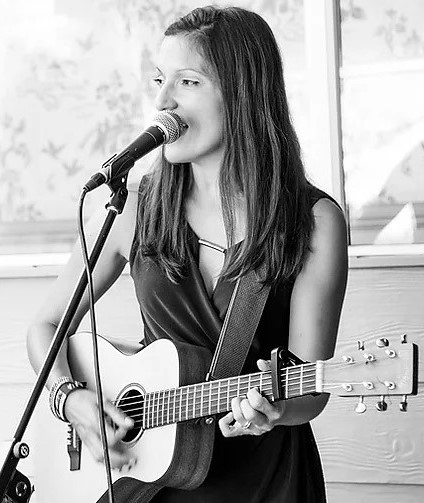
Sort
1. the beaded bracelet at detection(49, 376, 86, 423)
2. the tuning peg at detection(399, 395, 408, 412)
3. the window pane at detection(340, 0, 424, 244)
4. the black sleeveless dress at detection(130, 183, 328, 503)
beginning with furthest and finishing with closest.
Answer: the window pane at detection(340, 0, 424, 244), the beaded bracelet at detection(49, 376, 86, 423), the black sleeveless dress at detection(130, 183, 328, 503), the tuning peg at detection(399, 395, 408, 412)

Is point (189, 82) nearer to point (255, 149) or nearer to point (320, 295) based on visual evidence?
point (255, 149)

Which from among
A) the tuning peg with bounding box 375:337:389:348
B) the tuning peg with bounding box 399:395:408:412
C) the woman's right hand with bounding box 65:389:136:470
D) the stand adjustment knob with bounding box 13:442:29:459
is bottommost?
the woman's right hand with bounding box 65:389:136:470

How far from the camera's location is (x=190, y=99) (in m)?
1.86

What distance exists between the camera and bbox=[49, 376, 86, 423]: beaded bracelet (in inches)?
78.4

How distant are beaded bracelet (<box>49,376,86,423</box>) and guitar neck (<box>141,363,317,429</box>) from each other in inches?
7.1

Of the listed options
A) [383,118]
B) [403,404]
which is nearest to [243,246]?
[403,404]

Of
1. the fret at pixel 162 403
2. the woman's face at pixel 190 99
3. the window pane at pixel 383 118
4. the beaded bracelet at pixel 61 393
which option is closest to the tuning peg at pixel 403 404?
the fret at pixel 162 403

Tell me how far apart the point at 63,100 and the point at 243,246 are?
1132 mm

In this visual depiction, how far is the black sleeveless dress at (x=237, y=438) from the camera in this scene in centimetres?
184

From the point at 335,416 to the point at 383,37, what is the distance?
0.95m

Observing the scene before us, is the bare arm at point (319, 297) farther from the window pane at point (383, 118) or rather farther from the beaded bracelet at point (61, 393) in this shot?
the window pane at point (383, 118)

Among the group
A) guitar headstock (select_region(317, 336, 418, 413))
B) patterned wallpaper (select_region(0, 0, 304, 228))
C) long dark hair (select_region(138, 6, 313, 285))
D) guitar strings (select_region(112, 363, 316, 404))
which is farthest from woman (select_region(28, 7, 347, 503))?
patterned wallpaper (select_region(0, 0, 304, 228))

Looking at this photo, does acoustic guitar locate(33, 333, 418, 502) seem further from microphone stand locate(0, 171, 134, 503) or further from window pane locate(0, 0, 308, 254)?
window pane locate(0, 0, 308, 254)

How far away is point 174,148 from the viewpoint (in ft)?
6.08
